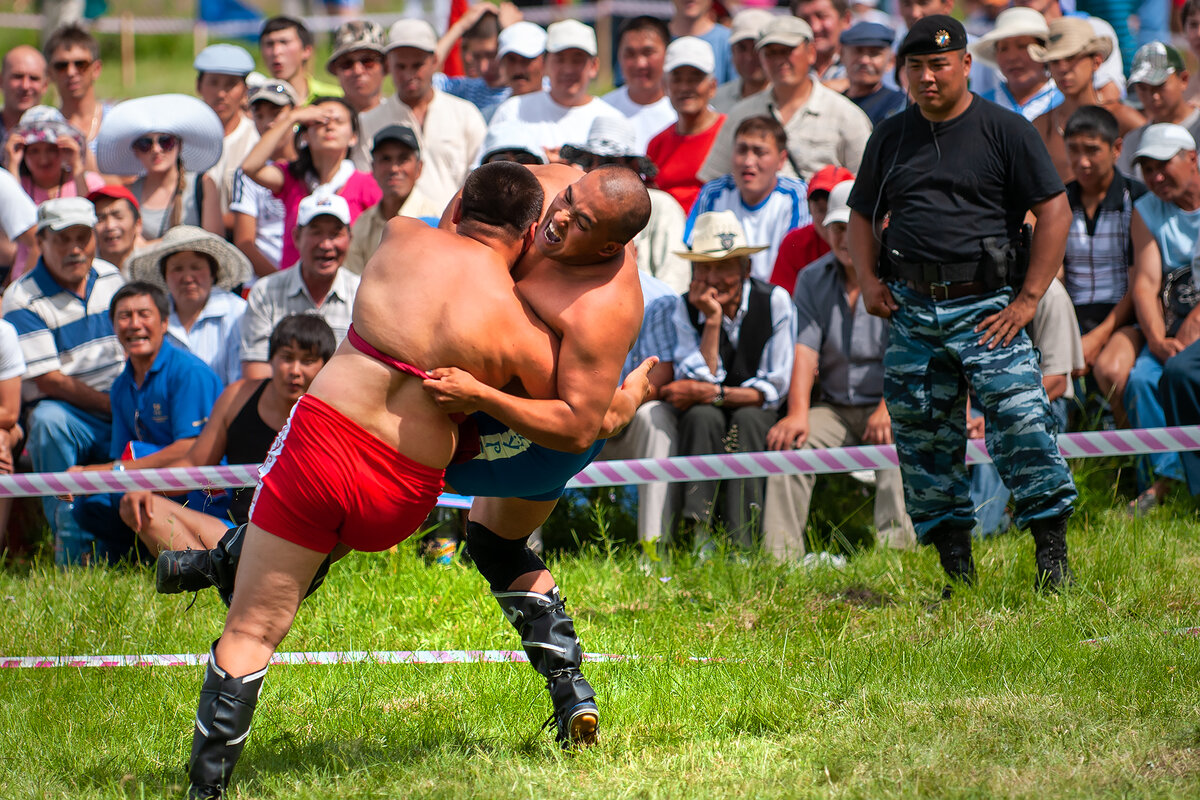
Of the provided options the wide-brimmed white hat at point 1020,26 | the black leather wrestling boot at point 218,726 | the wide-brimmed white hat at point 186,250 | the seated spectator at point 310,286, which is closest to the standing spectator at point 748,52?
the wide-brimmed white hat at point 1020,26

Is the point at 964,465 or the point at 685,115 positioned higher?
the point at 685,115

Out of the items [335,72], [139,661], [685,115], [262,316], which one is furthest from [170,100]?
[139,661]

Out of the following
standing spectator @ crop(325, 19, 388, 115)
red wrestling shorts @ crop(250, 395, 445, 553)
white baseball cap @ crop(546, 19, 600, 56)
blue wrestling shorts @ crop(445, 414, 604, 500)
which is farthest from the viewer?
standing spectator @ crop(325, 19, 388, 115)

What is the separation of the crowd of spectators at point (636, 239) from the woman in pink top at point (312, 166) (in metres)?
0.02

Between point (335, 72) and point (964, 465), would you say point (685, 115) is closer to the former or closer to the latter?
point (335, 72)

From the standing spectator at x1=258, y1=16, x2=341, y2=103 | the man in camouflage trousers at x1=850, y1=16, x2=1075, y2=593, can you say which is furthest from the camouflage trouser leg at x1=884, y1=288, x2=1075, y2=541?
the standing spectator at x1=258, y1=16, x2=341, y2=103

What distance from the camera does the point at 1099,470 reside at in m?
7.32

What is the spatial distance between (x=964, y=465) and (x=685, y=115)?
13.5ft

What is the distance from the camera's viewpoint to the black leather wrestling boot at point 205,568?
4367 mm

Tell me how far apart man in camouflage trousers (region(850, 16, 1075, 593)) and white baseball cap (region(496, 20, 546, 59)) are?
4705 millimetres

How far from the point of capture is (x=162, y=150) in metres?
9.23

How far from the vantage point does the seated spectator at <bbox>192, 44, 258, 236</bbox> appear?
938 centimetres

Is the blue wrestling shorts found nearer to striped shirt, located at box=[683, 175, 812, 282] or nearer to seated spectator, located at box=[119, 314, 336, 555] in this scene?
seated spectator, located at box=[119, 314, 336, 555]

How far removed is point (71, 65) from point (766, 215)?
5.43 m
